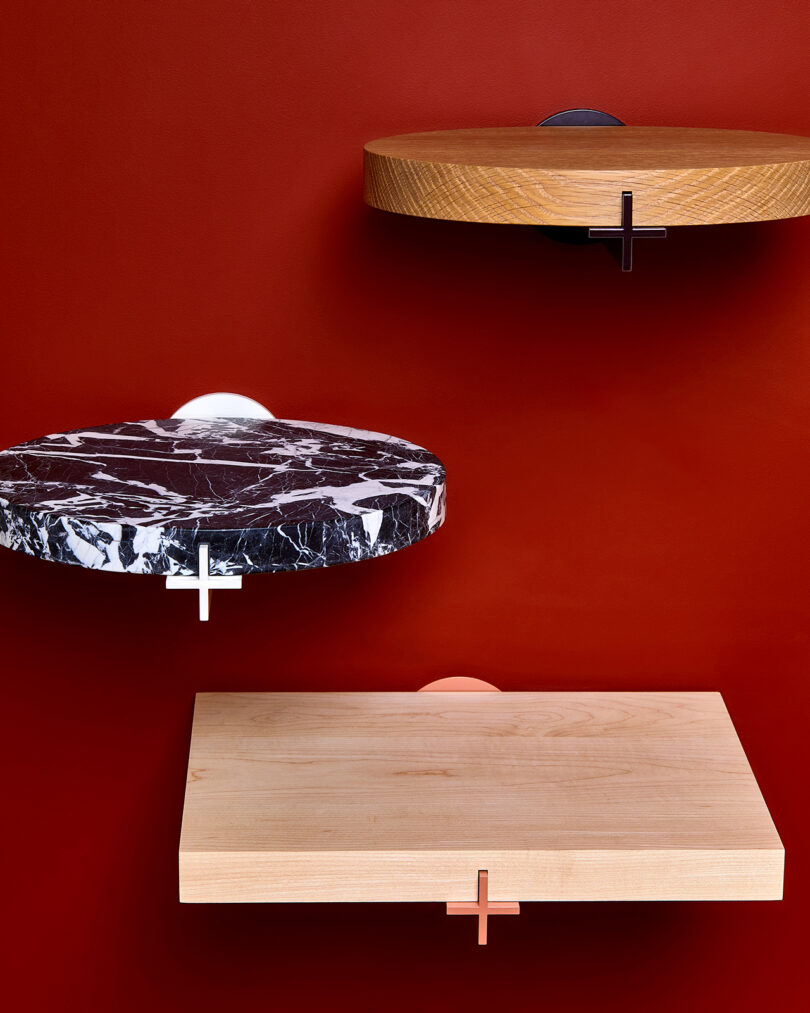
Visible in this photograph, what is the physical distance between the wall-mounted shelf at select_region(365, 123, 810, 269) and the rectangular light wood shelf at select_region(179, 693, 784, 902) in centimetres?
51

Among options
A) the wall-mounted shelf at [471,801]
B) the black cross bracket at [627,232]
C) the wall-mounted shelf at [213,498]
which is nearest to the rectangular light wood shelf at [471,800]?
the wall-mounted shelf at [471,801]

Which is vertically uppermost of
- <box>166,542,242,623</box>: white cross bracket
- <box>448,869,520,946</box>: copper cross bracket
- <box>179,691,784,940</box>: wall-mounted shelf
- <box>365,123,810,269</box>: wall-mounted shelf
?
<box>365,123,810,269</box>: wall-mounted shelf

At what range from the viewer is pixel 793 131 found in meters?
1.22

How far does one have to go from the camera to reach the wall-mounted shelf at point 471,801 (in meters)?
1.07

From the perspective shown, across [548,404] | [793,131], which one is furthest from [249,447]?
[793,131]

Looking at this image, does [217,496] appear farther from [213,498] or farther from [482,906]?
[482,906]

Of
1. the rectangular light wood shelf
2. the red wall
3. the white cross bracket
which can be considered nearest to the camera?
the white cross bracket

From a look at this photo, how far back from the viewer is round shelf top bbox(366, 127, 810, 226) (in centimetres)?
92

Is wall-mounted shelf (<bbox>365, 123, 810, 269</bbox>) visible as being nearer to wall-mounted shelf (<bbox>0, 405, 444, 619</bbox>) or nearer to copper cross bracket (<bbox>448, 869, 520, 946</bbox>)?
wall-mounted shelf (<bbox>0, 405, 444, 619</bbox>)

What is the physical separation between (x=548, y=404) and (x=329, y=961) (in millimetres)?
662

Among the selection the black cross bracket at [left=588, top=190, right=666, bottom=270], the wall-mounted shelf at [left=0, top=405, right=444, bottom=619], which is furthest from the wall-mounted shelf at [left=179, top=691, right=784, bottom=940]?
the black cross bracket at [left=588, top=190, right=666, bottom=270]

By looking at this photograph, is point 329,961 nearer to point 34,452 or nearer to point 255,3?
point 34,452

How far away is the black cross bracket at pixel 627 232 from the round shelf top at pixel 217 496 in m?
0.24

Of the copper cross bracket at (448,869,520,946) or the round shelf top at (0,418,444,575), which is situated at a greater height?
the round shelf top at (0,418,444,575)
